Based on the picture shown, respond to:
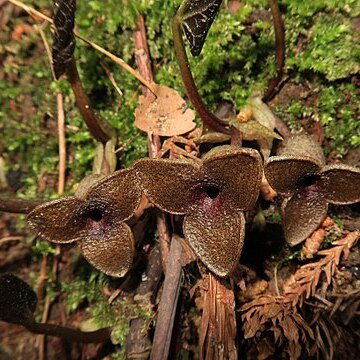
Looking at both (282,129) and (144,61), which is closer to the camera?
(282,129)

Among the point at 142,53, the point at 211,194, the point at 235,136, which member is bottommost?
the point at 211,194

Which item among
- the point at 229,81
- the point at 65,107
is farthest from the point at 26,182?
the point at 229,81

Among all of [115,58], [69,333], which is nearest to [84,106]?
[115,58]

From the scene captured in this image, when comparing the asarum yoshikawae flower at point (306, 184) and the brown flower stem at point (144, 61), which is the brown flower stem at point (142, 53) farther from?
the asarum yoshikawae flower at point (306, 184)

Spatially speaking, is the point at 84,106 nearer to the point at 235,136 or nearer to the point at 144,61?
the point at 144,61

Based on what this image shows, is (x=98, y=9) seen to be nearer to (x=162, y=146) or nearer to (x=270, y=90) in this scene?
(x=162, y=146)

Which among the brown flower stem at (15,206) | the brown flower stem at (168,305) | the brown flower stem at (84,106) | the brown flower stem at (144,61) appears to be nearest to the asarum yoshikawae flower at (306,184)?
the brown flower stem at (168,305)

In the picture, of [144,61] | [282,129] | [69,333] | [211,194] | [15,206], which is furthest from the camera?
[144,61]
